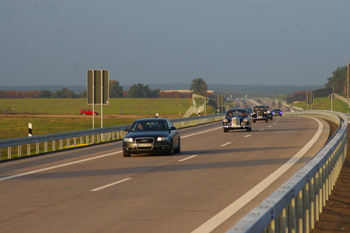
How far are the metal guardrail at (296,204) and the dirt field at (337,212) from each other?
129 mm

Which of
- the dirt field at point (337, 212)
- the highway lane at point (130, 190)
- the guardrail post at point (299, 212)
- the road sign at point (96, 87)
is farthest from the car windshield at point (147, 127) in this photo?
the guardrail post at point (299, 212)

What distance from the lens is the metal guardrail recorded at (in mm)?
4820

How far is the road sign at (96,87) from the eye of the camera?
3212 centimetres

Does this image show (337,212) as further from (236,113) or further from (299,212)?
(236,113)

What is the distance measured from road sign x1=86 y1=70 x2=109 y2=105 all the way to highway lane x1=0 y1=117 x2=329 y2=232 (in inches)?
444

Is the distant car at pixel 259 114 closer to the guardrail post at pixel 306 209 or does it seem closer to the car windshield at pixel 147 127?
the car windshield at pixel 147 127

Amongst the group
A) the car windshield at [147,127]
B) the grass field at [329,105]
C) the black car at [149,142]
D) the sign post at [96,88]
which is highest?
the sign post at [96,88]

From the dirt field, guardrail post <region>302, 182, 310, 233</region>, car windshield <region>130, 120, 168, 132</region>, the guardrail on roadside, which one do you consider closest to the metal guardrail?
guardrail post <region>302, 182, 310, 233</region>

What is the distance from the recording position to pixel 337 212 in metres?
9.31

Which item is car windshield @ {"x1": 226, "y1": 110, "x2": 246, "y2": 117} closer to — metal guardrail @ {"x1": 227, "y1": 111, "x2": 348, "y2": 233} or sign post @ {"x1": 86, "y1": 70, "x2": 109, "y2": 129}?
sign post @ {"x1": 86, "y1": 70, "x2": 109, "y2": 129}

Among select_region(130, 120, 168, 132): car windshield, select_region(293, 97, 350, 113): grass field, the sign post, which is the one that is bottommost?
select_region(293, 97, 350, 113): grass field

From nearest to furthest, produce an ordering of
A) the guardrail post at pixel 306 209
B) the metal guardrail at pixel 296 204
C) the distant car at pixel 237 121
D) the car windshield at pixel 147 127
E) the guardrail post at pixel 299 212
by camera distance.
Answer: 1. the metal guardrail at pixel 296 204
2. the guardrail post at pixel 299 212
3. the guardrail post at pixel 306 209
4. the car windshield at pixel 147 127
5. the distant car at pixel 237 121

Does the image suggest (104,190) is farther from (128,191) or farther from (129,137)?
(129,137)

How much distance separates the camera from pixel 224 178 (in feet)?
45.6
